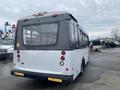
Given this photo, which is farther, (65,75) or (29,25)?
(29,25)

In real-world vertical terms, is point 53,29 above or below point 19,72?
above

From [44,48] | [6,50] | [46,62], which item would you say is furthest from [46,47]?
[6,50]

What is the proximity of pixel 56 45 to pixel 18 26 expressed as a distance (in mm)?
1832

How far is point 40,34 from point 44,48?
590mm

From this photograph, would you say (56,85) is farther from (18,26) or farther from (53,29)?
(18,26)

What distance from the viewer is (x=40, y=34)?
20.5 ft

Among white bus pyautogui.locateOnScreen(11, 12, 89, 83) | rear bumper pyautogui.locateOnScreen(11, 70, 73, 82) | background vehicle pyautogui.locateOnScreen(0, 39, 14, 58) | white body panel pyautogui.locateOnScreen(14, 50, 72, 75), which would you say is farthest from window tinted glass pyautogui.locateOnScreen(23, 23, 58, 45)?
background vehicle pyautogui.locateOnScreen(0, 39, 14, 58)

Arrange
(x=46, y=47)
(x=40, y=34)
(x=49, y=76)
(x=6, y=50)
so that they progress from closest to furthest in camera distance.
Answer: (x=49, y=76) → (x=46, y=47) → (x=40, y=34) → (x=6, y=50)

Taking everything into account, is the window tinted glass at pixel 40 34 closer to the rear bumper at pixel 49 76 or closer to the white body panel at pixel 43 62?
the white body panel at pixel 43 62

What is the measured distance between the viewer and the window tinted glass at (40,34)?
5973mm

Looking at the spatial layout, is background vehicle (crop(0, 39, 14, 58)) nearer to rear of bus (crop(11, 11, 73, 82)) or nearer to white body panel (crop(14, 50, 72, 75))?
rear of bus (crop(11, 11, 73, 82))

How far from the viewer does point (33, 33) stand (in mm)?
6371

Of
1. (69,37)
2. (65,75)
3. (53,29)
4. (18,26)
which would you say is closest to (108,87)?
(65,75)

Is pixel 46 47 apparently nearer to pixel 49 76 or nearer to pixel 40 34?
pixel 40 34
